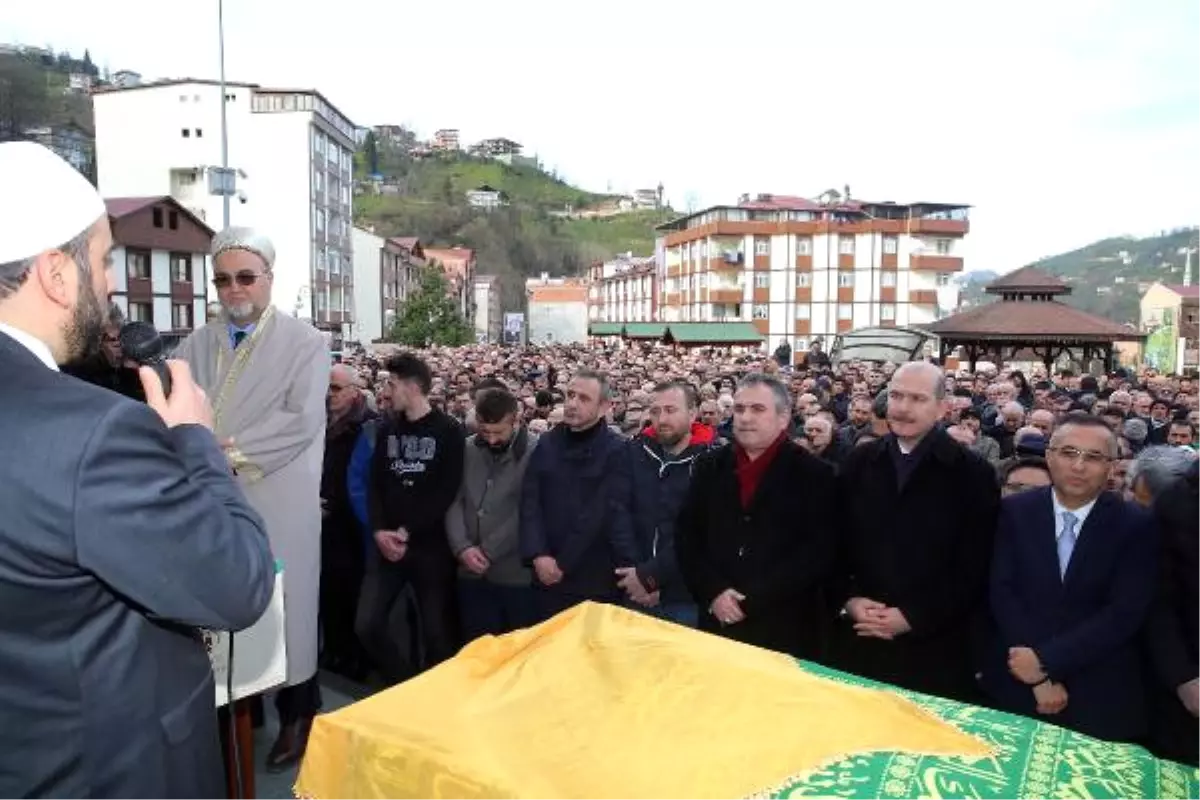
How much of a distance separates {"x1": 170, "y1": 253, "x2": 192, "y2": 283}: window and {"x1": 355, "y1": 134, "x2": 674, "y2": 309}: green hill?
204 feet

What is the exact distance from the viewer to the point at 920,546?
3.80 m

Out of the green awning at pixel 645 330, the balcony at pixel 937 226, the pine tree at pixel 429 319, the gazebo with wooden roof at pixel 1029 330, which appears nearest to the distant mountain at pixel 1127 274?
the balcony at pixel 937 226

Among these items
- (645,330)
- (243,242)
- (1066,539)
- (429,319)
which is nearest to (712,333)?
(645,330)

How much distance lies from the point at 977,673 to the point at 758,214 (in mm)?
68431

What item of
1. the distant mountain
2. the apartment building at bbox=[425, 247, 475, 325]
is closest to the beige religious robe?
the apartment building at bbox=[425, 247, 475, 325]

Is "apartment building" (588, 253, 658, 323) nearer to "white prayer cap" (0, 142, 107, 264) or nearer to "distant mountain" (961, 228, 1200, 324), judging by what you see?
"distant mountain" (961, 228, 1200, 324)

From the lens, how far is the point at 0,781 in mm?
1541

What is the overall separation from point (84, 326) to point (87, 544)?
0.45m

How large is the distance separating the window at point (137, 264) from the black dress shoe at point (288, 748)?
1483 inches

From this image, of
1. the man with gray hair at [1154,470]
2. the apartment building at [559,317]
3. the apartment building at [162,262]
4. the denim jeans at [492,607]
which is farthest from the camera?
the apartment building at [559,317]

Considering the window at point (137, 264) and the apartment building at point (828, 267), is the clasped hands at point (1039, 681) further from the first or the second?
the apartment building at point (828, 267)

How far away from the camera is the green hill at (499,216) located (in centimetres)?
11594

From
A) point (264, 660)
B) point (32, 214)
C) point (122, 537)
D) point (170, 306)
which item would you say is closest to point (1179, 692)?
point (264, 660)

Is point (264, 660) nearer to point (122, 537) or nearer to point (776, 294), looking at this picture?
point (122, 537)
